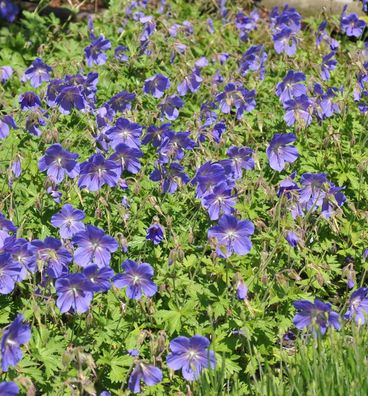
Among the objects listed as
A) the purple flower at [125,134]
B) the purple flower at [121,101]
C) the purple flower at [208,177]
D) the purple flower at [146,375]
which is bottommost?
the purple flower at [146,375]

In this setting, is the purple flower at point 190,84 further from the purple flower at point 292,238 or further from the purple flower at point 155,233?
the purple flower at point 292,238

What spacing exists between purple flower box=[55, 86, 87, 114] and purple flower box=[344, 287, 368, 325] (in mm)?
1703

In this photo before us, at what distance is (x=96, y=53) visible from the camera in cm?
495

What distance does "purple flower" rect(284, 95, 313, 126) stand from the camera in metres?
4.36

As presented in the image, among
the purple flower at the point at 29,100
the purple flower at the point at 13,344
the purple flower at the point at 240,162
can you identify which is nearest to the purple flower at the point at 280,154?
the purple flower at the point at 240,162

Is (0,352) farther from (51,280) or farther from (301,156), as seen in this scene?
(301,156)

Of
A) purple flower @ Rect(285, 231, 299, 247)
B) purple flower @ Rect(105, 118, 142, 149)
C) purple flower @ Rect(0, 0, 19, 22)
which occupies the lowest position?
purple flower @ Rect(0, 0, 19, 22)

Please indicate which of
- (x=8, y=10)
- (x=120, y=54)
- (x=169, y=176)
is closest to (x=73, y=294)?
(x=169, y=176)

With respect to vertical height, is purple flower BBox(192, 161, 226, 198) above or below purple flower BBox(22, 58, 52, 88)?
above

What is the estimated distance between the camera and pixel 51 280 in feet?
10.7

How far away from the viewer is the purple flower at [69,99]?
4090 mm

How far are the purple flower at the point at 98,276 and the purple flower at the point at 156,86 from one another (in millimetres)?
1868

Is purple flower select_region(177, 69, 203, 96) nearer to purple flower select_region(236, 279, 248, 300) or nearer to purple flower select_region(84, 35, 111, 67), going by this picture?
purple flower select_region(84, 35, 111, 67)

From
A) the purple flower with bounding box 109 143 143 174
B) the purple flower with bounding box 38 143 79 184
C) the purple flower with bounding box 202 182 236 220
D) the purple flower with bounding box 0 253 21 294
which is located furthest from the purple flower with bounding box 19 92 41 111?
the purple flower with bounding box 0 253 21 294
